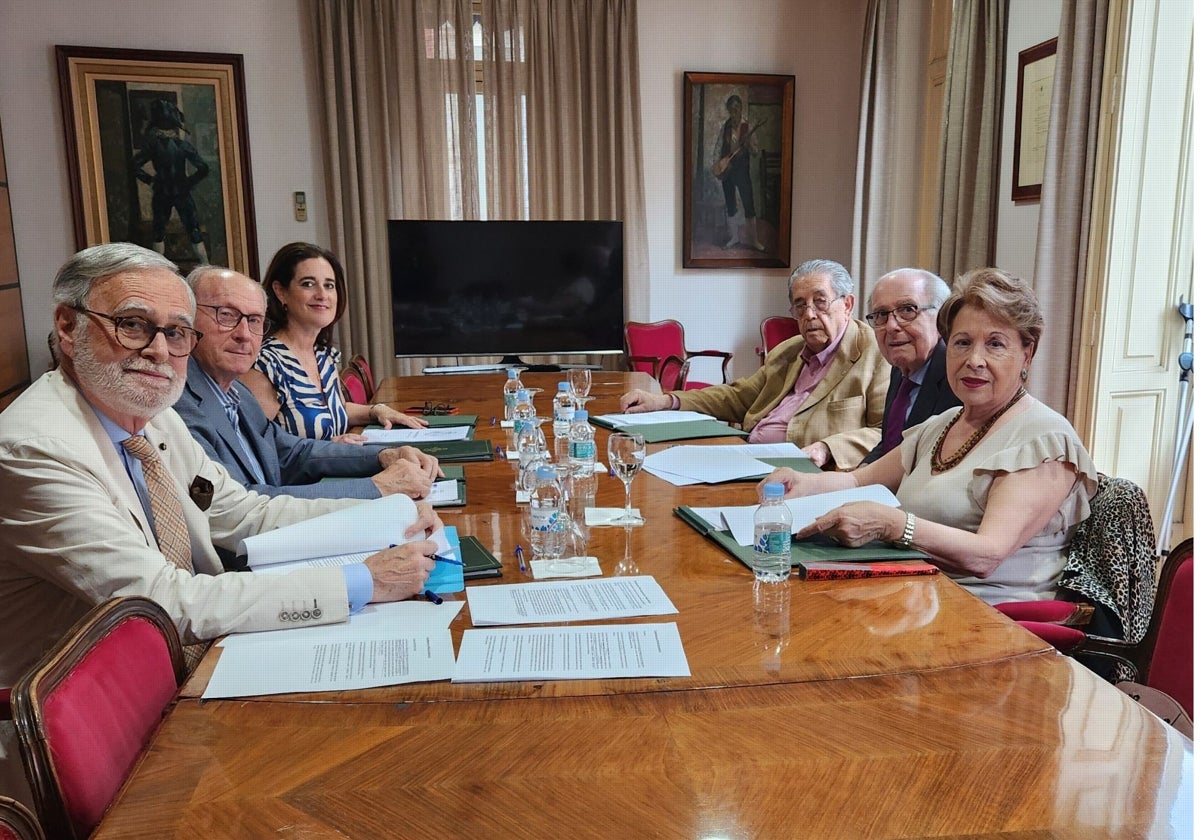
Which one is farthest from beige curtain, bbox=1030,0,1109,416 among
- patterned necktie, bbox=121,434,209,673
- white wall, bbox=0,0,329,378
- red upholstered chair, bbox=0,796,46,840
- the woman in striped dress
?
white wall, bbox=0,0,329,378

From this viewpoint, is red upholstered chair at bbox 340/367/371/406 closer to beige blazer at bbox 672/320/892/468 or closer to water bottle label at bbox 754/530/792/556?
beige blazer at bbox 672/320/892/468

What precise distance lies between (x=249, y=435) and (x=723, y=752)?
182 centimetres

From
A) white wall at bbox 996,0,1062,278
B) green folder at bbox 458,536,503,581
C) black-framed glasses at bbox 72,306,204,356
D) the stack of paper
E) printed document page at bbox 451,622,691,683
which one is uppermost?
white wall at bbox 996,0,1062,278

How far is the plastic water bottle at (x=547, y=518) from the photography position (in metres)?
1.57

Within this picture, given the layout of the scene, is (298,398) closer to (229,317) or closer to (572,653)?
(229,317)

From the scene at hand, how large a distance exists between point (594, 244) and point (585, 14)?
1497 millimetres

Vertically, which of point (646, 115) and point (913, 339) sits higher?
point (646, 115)

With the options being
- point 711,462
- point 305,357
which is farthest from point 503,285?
point 711,462

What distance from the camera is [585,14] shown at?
566 cm

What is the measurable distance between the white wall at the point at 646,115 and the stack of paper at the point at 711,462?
3663 millimetres

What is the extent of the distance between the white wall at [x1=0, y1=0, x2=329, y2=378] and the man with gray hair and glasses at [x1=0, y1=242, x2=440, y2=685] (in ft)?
14.0

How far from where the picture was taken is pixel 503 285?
18.4 ft

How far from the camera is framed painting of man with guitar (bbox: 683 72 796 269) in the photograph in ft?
19.6

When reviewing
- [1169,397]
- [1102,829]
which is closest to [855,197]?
[1169,397]
